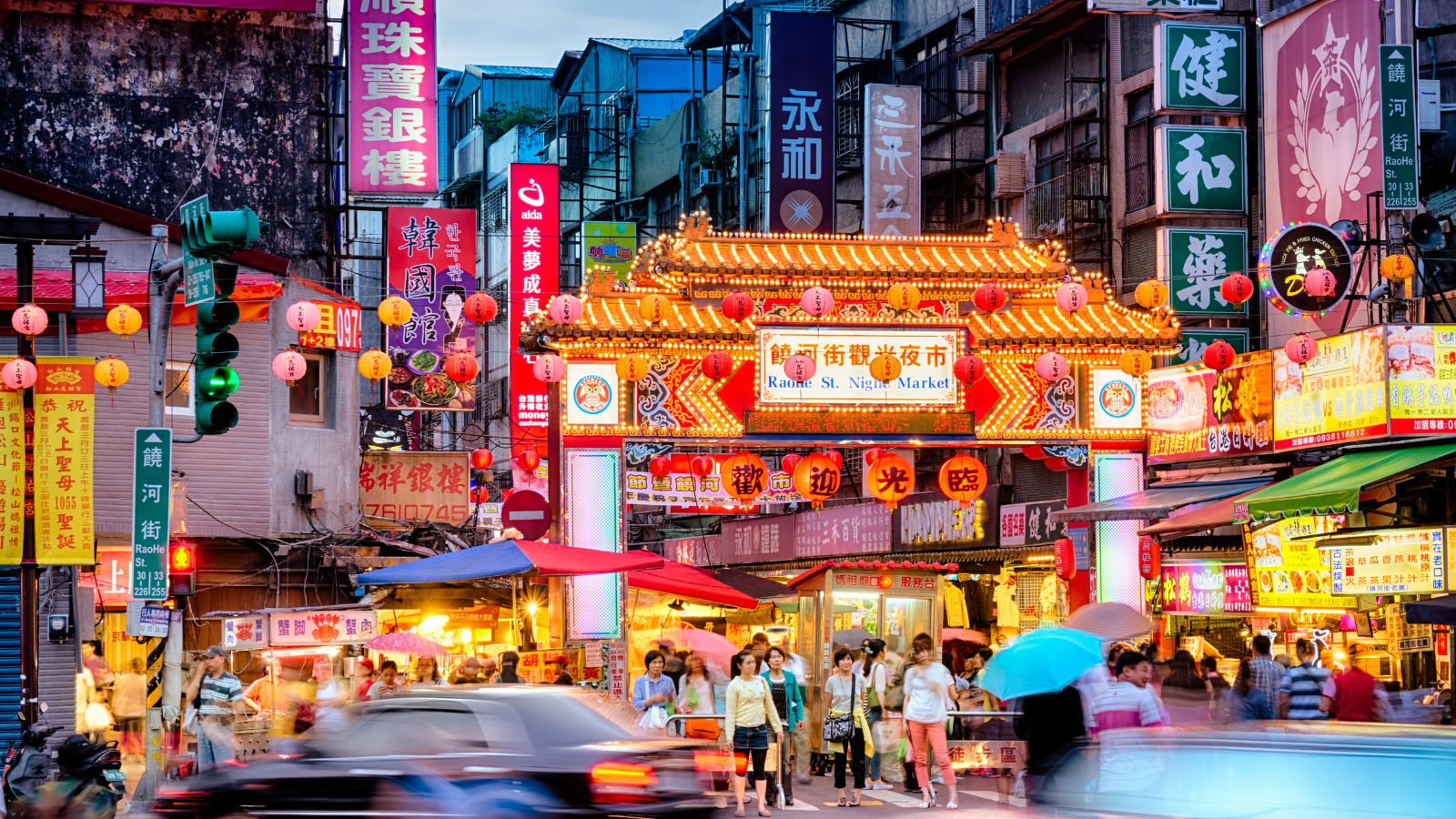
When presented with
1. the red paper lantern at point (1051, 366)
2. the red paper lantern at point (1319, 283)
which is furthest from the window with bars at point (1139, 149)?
the red paper lantern at point (1319, 283)

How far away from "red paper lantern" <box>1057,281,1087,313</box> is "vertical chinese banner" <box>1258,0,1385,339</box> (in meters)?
3.43

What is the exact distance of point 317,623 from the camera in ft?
77.9

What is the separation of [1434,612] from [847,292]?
31.5 feet

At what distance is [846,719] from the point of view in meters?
20.0

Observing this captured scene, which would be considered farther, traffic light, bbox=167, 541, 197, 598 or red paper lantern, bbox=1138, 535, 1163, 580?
red paper lantern, bbox=1138, 535, 1163, 580

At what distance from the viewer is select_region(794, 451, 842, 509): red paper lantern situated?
25.8 metres

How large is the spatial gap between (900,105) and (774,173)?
9.10ft

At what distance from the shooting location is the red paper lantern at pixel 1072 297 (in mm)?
23750

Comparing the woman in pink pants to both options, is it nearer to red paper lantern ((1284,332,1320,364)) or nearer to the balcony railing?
red paper lantern ((1284,332,1320,364))

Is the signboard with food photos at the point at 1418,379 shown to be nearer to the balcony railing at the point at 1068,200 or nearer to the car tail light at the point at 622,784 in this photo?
the car tail light at the point at 622,784

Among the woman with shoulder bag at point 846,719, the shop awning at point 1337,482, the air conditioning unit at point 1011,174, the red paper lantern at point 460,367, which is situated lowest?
the woman with shoulder bag at point 846,719

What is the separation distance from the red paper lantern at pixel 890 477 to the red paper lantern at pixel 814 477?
0.68m

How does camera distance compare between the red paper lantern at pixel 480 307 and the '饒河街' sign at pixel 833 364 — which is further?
the red paper lantern at pixel 480 307

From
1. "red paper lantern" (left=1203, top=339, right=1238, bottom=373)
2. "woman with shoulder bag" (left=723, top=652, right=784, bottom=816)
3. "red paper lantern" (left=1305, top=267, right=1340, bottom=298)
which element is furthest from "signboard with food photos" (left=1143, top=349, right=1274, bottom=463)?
"woman with shoulder bag" (left=723, top=652, right=784, bottom=816)
